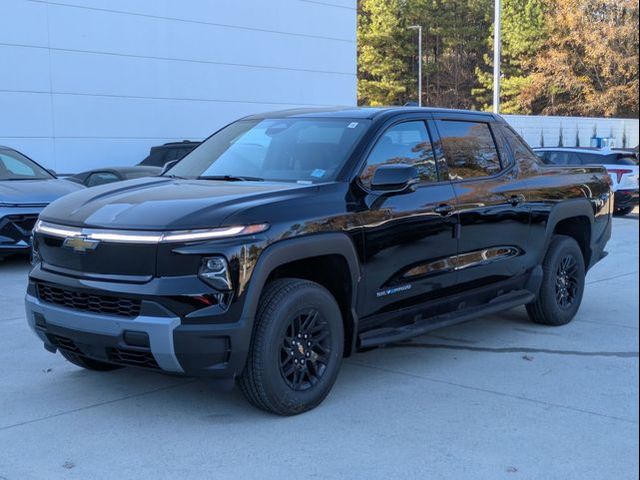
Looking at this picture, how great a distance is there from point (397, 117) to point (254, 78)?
1683 cm

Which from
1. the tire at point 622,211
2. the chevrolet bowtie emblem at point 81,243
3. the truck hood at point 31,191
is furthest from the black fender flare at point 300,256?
the tire at point 622,211

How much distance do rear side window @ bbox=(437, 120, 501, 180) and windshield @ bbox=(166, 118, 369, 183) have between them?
84cm

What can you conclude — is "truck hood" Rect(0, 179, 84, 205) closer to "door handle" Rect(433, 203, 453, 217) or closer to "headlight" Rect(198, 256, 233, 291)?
"door handle" Rect(433, 203, 453, 217)

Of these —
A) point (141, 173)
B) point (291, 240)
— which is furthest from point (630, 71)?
point (291, 240)

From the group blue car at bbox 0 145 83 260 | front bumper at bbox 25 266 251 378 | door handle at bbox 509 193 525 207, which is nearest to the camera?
front bumper at bbox 25 266 251 378

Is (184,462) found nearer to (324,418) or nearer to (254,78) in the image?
(324,418)

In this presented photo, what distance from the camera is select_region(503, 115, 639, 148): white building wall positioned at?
31422 millimetres

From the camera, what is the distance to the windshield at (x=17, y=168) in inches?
423

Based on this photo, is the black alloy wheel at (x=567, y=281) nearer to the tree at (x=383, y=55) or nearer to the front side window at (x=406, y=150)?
the front side window at (x=406, y=150)

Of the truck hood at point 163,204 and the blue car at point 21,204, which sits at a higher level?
the truck hood at point 163,204

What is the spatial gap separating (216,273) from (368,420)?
1.29 meters

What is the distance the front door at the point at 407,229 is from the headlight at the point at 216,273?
1.09 meters

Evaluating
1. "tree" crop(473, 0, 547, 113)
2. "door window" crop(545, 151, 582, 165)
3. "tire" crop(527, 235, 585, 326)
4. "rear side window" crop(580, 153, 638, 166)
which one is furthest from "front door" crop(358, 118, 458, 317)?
"tree" crop(473, 0, 547, 113)

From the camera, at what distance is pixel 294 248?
446cm
